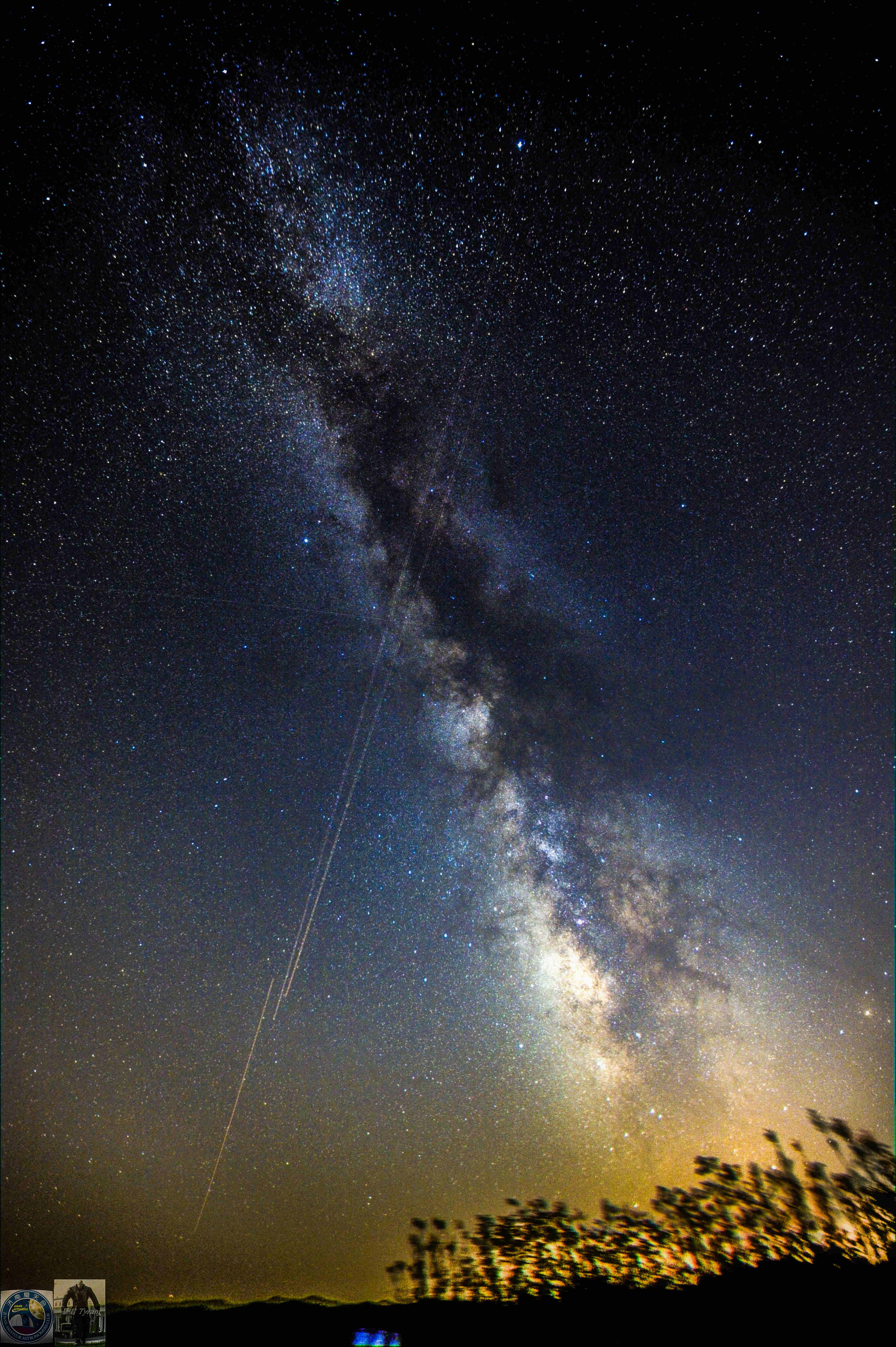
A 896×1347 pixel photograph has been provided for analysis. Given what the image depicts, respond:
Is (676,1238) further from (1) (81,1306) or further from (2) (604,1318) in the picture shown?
(1) (81,1306)

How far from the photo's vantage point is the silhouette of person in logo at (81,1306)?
979 cm

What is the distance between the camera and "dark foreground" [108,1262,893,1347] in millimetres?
7223

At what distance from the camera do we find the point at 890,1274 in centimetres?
767

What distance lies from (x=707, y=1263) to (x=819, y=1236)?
2398 mm

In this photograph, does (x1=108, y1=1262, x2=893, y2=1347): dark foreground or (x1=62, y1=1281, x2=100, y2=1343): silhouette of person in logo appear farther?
(x1=62, y1=1281, x2=100, y2=1343): silhouette of person in logo

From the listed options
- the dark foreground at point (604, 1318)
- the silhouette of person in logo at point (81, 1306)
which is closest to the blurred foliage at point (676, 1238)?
the dark foreground at point (604, 1318)

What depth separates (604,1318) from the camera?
8797mm

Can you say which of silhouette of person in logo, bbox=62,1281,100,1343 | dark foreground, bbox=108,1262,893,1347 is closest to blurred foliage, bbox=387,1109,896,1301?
dark foreground, bbox=108,1262,893,1347

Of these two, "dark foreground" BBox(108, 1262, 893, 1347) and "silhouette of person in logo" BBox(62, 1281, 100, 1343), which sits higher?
"silhouette of person in logo" BBox(62, 1281, 100, 1343)

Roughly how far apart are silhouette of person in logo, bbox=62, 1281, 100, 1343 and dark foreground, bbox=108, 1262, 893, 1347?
1121 mm

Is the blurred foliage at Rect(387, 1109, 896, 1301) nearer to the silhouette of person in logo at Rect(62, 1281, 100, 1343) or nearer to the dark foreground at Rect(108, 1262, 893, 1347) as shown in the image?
the dark foreground at Rect(108, 1262, 893, 1347)

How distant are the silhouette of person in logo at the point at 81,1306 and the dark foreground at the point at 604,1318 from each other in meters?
1.12

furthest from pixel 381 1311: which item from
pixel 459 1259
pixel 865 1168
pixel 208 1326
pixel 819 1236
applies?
pixel 865 1168

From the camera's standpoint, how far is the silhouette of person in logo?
32.1 feet
